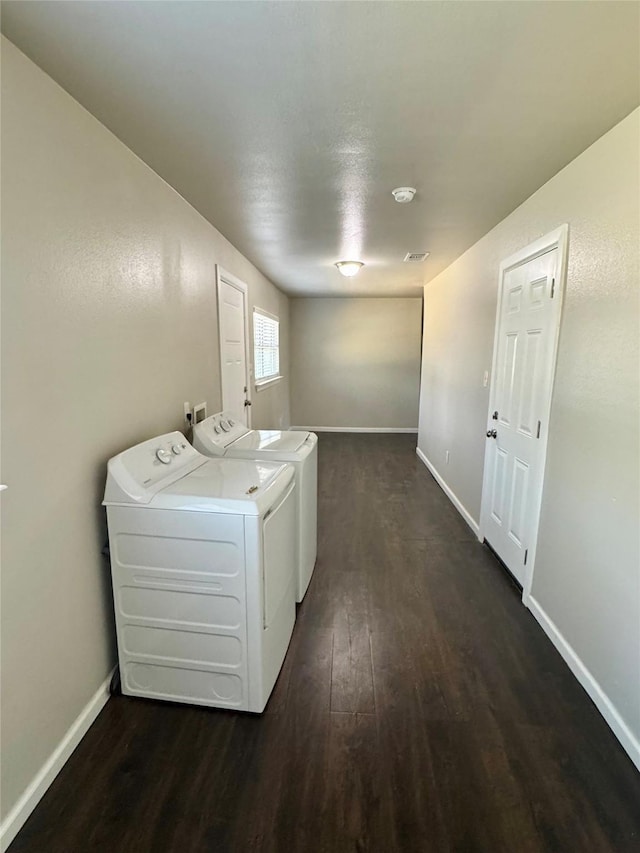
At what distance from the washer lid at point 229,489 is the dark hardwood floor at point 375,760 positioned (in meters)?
0.87

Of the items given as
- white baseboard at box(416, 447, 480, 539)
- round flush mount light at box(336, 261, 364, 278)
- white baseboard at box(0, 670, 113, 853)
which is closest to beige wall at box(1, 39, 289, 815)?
white baseboard at box(0, 670, 113, 853)

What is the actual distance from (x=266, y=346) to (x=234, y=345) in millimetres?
1566

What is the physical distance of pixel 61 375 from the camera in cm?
139

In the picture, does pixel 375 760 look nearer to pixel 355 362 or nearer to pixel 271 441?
pixel 271 441

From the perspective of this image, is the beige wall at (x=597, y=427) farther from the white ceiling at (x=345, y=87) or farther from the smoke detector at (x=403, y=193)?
the smoke detector at (x=403, y=193)

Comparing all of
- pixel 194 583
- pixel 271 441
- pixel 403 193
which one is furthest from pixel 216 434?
pixel 403 193

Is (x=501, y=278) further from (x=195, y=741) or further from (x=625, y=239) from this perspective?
(x=195, y=741)

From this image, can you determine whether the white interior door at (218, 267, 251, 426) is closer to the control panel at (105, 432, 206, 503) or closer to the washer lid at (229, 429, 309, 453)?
the washer lid at (229, 429, 309, 453)

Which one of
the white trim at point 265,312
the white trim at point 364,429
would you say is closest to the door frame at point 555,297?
the white trim at point 265,312

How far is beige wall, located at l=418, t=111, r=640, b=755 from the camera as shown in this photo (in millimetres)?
1507

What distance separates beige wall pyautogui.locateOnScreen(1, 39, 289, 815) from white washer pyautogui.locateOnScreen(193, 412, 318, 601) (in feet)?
1.48

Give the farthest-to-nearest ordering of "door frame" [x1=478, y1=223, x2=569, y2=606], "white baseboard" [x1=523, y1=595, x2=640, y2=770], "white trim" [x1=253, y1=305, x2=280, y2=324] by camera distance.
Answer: "white trim" [x1=253, y1=305, x2=280, y2=324] → "door frame" [x1=478, y1=223, x2=569, y2=606] → "white baseboard" [x1=523, y1=595, x2=640, y2=770]

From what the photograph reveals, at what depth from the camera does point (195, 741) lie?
1511 millimetres

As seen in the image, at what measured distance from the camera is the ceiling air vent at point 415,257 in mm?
3648
